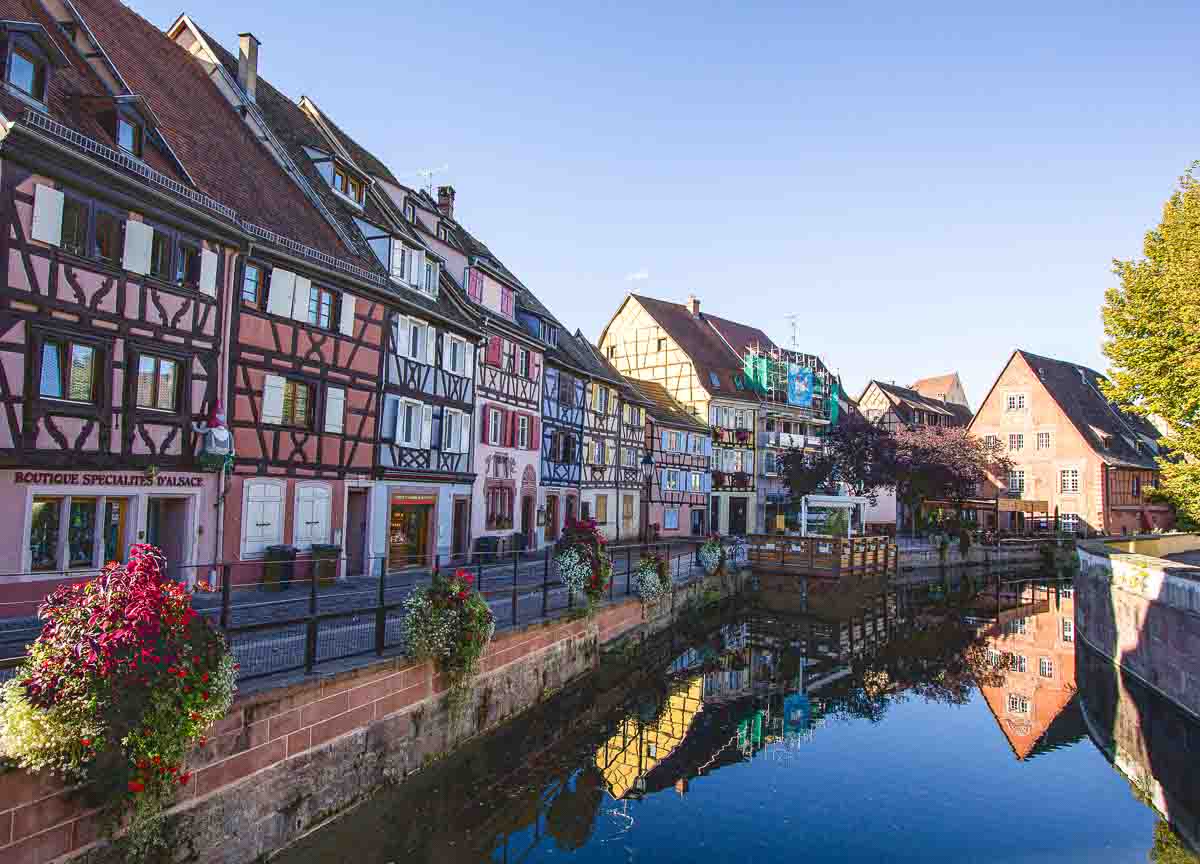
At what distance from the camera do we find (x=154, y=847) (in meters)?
7.48

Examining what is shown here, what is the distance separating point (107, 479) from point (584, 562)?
9.42 m

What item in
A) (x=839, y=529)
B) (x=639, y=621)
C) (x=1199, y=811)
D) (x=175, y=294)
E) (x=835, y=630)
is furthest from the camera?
(x=839, y=529)

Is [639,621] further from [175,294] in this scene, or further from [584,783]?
[175,294]

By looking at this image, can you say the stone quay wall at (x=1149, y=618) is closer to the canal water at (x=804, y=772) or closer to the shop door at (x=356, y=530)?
the canal water at (x=804, y=772)

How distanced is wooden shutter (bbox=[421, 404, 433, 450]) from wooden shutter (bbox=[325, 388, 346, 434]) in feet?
12.0

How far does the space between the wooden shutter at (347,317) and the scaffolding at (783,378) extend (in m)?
37.0

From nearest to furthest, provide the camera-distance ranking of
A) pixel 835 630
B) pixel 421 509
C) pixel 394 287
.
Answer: pixel 394 287, pixel 421 509, pixel 835 630

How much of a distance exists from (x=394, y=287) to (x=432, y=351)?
2.57m

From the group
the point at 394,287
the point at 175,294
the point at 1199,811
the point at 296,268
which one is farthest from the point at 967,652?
the point at 175,294

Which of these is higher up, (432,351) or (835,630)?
(432,351)

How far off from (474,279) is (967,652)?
2067cm

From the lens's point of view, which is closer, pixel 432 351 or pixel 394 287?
pixel 394 287

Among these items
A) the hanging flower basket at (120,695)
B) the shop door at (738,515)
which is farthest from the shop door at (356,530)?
the shop door at (738,515)

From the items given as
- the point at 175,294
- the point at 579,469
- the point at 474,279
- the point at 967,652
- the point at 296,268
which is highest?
the point at 474,279
